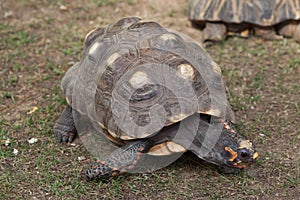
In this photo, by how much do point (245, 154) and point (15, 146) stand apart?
183 centimetres

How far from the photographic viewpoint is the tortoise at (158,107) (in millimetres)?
3572

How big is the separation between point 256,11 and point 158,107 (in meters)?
2.63

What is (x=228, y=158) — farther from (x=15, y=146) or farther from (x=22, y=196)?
(x=15, y=146)

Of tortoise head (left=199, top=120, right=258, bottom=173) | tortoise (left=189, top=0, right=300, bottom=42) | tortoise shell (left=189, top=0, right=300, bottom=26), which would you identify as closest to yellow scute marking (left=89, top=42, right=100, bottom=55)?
tortoise head (left=199, top=120, right=258, bottom=173)

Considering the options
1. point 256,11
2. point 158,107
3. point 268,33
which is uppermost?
point 158,107

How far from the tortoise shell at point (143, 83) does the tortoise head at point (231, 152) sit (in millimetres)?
184

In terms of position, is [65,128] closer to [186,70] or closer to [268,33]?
[186,70]

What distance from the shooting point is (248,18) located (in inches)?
225

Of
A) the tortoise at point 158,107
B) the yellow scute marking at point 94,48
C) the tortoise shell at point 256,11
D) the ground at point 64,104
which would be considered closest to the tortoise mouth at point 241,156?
the tortoise at point 158,107

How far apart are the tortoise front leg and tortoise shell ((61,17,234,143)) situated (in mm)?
209

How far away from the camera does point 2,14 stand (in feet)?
20.5

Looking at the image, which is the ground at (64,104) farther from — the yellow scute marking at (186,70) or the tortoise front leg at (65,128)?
the yellow scute marking at (186,70)

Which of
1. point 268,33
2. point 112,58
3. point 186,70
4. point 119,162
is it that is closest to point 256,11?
point 268,33

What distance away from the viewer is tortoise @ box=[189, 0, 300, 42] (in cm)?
571
